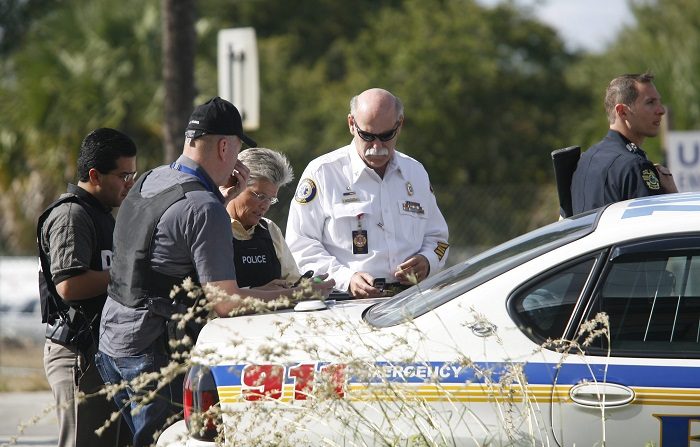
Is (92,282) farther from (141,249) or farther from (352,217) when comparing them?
(352,217)

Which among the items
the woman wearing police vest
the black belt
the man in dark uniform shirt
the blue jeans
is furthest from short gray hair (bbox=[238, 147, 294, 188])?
the man in dark uniform shirt

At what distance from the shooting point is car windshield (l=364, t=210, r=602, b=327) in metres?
4.00

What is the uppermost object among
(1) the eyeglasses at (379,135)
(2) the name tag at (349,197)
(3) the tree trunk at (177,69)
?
(3) the tree trunk at (177,69)

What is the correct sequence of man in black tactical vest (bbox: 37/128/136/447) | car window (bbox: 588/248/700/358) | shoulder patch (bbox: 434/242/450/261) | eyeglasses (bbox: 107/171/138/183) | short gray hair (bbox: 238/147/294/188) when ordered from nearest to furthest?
car window (bbox: 588/248/700/358)
man in black tactical vest (bbox: 37/128/136/447)
eyeglasses (bbox: 107/171/138/183)
short gray hair (bbox: 238/147/294/188)
shoulder patch (bbox: 434/242/450/261)

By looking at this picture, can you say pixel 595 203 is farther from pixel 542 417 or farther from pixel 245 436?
pixel 245 436

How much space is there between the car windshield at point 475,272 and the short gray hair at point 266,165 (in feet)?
3.12

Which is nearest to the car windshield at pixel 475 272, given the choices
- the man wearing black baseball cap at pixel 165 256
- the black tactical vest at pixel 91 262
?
the man wearing black baseball cap at pixel 165 256

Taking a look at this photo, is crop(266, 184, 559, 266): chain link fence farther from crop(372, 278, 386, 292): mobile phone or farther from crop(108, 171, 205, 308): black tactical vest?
crop(108, 171, 205, 308): black tactical vest

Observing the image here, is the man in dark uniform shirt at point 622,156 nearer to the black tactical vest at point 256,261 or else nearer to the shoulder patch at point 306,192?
the shoulder patch at point 306,192

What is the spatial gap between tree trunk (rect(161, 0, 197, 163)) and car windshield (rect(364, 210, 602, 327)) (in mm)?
5708

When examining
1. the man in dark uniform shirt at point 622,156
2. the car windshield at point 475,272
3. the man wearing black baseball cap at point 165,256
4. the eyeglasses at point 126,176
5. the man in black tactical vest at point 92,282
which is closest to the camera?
the car windshield at point 475,272

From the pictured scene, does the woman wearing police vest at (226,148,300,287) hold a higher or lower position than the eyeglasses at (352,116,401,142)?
lower

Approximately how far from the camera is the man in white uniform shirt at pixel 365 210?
17.7 feet

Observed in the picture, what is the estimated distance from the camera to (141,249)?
165 inches
